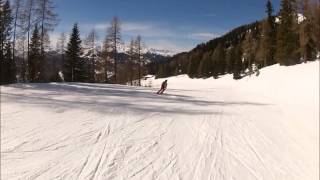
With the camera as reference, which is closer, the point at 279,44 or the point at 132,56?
the point at 279,44

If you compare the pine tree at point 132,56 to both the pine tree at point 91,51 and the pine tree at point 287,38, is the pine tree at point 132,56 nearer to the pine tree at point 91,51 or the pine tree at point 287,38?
the pine tree at point 91,51

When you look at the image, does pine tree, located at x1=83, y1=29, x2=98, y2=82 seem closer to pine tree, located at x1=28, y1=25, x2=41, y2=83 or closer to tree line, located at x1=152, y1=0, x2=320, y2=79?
pine tree, located at x1=28, y1=25, x2=41, y2=83

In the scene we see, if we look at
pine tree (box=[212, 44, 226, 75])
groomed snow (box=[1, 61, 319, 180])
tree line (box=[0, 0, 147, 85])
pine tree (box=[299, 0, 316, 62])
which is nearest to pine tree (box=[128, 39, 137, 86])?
tree line (box=[0, 0, 147, 85])

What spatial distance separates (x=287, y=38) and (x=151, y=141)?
4554cm

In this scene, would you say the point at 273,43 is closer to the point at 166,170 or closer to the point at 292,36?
the point at 292,36

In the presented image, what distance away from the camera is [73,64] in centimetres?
4969

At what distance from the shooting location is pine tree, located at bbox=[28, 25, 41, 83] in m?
41.9

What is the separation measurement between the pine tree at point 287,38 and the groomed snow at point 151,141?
29948 mm

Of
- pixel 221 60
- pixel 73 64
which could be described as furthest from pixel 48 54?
pixel 221 60

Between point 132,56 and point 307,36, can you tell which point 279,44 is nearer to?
point 307,36

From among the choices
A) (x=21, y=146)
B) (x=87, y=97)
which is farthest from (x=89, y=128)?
(x=87, y=97)

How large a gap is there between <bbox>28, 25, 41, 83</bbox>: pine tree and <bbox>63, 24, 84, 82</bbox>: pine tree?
4.90 metres

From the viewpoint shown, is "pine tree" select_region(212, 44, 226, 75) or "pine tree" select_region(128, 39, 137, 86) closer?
"pine tree" select_region(128, 39, 137, 86)

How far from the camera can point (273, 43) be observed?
63094 millimetres
